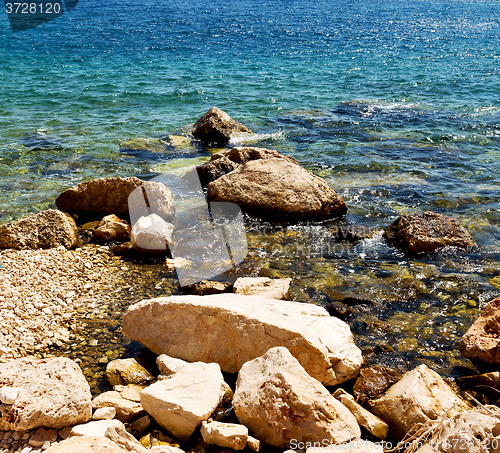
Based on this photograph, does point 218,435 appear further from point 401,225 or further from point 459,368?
point 401,225

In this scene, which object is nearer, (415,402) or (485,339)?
(415,402)

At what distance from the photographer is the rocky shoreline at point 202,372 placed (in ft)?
13.5

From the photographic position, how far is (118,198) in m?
9.31

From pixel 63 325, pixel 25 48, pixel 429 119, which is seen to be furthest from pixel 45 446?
pixel 25 48

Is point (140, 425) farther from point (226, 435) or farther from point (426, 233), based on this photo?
point (426, 233)

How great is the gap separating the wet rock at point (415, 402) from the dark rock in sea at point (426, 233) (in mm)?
3592

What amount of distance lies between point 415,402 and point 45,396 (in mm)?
3677

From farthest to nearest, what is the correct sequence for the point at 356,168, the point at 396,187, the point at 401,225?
the point at 356,168
the point at 396,187
the point at 401,225

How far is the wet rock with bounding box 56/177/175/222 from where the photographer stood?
9.23 m

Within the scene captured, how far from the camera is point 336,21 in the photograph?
4784 centimetres

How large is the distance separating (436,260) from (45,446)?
6.59m
